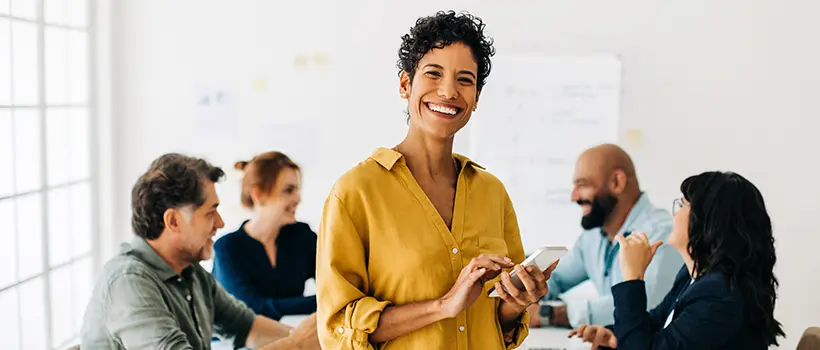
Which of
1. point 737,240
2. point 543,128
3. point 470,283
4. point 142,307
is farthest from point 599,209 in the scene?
point 470,283

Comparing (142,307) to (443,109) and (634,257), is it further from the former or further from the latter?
(634,257)

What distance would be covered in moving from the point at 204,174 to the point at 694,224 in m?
1.41

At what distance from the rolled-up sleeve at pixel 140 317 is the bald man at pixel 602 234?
179 cm

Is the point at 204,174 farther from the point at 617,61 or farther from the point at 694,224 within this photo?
the point at 617,61

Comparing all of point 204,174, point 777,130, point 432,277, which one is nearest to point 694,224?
point 432,277

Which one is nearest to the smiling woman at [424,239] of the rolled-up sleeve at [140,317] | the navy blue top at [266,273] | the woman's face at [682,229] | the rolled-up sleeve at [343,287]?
the rolled-up sleeve at [343,287]

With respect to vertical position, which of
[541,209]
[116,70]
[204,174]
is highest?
[116,70]

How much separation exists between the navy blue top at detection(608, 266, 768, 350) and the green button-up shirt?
1.22 metres

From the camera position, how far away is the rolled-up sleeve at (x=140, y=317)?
213cm

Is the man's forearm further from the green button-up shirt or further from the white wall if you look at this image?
the white wall

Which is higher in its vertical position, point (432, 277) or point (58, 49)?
point (58, 49)

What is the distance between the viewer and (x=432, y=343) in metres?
1.54

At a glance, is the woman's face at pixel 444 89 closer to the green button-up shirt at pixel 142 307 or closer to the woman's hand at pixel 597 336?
the green button-up shirt at pixel 142 307

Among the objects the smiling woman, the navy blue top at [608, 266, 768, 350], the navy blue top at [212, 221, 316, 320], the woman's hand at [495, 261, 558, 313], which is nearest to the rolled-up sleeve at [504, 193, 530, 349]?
the smiling woman
